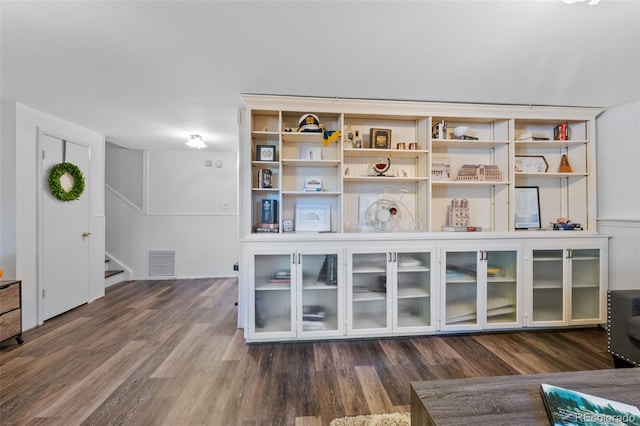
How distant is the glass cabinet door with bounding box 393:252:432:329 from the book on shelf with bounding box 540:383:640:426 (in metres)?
1.58

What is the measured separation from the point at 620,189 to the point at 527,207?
2.67ft

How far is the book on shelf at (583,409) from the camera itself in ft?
3.15

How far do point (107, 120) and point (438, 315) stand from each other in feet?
14.1

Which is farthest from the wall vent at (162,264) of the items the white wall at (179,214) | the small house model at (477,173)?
the small house model at (477,173)

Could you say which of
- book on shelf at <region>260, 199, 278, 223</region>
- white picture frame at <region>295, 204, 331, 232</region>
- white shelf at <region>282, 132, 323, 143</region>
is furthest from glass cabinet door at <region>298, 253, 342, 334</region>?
white shelf at <region>282, 132, 323, 143</region>

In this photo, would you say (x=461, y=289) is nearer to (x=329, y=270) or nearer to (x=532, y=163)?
(x=329, y=270)

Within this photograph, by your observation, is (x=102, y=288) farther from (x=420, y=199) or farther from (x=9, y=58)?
(x=420, y=199)

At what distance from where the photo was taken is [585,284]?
2824 mm

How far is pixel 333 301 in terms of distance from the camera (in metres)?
2.64

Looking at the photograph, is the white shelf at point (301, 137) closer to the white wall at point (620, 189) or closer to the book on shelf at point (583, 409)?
the book on shelf at point (583, 409)

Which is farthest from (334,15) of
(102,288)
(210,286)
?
(102,288)

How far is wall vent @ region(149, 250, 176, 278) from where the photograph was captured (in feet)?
16.1

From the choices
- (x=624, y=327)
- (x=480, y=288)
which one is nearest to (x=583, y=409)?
(x=624, y=327)

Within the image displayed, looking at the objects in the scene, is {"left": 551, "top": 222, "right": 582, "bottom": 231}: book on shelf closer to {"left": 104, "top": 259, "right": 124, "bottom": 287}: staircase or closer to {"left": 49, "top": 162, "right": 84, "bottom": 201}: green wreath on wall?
{"left": 49, "top": 162, "right": 84, "bottom": 201}: green wreath on wall
